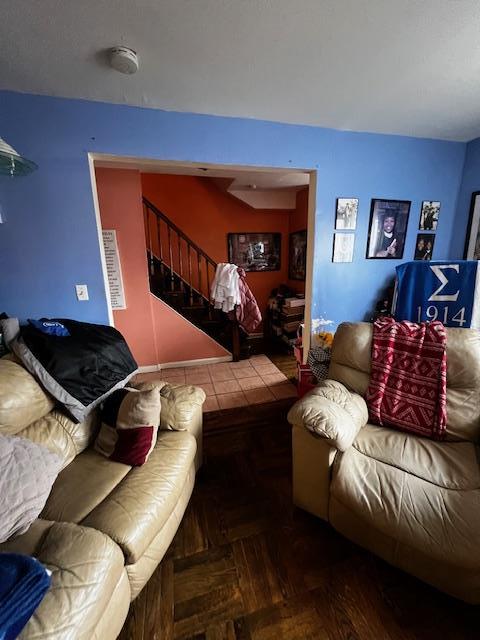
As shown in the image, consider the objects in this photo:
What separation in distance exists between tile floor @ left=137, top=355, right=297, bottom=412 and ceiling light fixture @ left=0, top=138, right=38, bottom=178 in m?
2.12

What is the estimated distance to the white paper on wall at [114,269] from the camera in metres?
2.79

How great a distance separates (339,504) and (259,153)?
224cm

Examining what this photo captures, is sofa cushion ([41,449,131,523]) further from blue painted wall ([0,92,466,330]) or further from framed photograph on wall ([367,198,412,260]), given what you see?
framed photograph on wall ([367,198,412,260])

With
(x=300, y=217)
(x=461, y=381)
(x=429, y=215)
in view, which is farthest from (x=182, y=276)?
(x=461, y=381)

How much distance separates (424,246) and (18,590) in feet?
10.5

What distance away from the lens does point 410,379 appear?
1.45 meters

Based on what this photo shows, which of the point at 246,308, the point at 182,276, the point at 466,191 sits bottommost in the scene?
the point at 246,308

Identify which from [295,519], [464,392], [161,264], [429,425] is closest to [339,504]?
[295,519]

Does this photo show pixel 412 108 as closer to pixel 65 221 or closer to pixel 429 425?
pixel 429 425

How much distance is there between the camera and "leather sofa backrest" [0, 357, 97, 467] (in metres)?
1.15

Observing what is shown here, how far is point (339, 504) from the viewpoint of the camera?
119 centimetres

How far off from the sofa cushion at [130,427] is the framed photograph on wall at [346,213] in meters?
1.96

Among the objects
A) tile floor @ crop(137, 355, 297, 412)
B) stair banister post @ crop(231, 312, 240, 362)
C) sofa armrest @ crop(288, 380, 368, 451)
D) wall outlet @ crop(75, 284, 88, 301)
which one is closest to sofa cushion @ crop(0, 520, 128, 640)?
sofa armrest @ crop(288, 380, 368, 451)

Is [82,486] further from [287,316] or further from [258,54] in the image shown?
[287,316]
